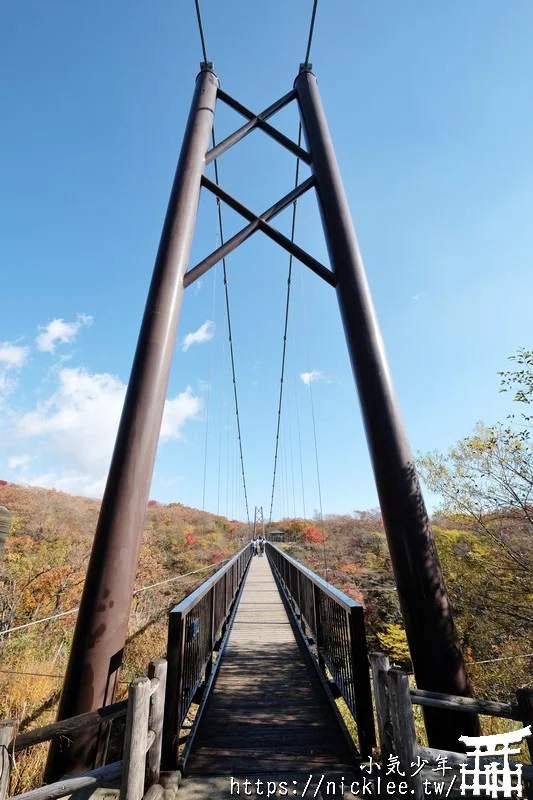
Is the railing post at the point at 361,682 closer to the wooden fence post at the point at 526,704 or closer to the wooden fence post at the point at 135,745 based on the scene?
the wooden fence post at the point at 526,704

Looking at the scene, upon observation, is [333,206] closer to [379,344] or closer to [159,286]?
[379,344]

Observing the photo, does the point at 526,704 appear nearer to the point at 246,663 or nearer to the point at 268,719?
the point at 268,719

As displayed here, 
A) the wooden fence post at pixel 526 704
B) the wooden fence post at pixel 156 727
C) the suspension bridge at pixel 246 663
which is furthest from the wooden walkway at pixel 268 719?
the wooden fence post at pixel 526 704

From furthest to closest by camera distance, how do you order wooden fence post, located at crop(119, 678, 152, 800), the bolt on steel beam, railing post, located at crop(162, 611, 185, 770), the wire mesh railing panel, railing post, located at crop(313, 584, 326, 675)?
railing post, located at crop(313, 584, 326, 675)
the wire mesh railing panel
the bolt on steel beam
railing post, located at crop(162, 611, 185, 770)
wooden fence post, located at crop(119, 678, 152, 800)

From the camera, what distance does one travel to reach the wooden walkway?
6.95 feet

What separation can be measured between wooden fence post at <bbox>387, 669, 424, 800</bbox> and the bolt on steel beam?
1.89ft

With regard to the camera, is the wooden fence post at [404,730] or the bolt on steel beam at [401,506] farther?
the bolt on steel beam at [401,506]

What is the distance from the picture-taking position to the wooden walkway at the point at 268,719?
2.12 metres

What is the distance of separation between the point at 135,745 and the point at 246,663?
247 centimetres

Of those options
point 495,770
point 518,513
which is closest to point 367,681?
point 495,770

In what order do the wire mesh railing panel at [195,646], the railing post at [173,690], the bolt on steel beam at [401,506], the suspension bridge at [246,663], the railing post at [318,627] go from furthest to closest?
the railing post at [318,627] → the wire mesh railing panel at [195,646] → the bolt on steel beam at [401,506] → the railing post at [173,690] → the suspension bridge at [246,663]

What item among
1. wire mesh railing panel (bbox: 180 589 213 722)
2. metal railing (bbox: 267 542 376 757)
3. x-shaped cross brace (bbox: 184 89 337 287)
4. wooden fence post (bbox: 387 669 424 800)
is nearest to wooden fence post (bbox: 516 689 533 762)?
wooden fence post (bbox: 387 669 424 800)

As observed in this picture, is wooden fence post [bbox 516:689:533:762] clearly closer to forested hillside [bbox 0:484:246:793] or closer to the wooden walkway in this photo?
the wooden walkway

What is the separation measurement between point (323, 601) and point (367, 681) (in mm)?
1252
